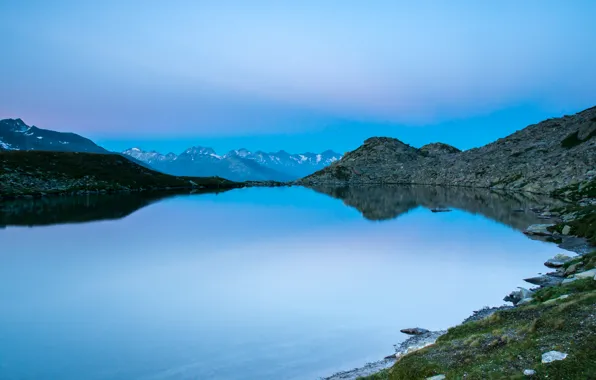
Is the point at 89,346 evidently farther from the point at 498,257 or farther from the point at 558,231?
the point at 558,231

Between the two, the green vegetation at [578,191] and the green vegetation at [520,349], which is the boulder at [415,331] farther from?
the green vegetation at [578,191]

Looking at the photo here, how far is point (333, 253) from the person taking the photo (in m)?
55.3

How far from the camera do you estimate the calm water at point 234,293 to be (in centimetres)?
2364

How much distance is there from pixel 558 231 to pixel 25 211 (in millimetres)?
113555

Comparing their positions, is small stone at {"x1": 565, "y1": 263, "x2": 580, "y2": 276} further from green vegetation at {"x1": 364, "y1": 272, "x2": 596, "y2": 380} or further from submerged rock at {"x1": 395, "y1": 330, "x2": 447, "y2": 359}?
green vegetation at {"x1": 364, "y1": 272, "x2": 596, "y2": 380}

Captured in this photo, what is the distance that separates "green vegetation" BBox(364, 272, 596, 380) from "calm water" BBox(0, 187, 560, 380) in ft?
22.7

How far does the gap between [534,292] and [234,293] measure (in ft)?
78.3

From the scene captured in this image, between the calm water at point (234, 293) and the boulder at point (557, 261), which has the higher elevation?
the boulder at point (557, 261)

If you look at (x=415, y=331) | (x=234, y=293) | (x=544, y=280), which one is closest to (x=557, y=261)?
(x=544, y=280)

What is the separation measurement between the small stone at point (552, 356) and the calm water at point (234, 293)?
11197 millimetres

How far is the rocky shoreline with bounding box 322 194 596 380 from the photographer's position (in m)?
20.7

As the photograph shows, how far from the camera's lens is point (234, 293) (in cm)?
3691

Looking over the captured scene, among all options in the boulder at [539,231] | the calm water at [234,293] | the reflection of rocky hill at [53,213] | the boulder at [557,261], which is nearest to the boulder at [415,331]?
the calm water at [234,293]

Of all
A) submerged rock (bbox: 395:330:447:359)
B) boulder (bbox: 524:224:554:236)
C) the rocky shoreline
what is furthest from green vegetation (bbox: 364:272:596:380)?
boulder (bbox: 524:224:554:236)
